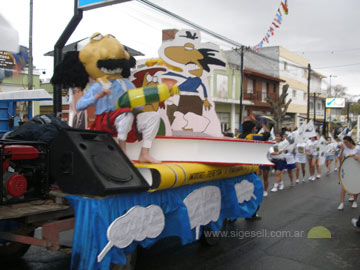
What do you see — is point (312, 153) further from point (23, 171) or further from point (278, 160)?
point (23, 171)

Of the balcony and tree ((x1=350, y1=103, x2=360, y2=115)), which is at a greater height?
tree ((x1=350, y1=103, x2=360, y2=115))

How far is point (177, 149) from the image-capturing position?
5.10 metres

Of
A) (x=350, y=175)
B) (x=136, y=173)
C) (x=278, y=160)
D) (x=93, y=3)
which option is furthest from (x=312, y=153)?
(x=136, y=173)

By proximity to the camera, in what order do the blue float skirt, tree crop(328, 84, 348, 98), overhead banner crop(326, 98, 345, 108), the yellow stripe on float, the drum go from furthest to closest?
tree crop(328, 84, 348, 98), overhead banner crop(326, 98, 345, 108), the drum, the yellow stripe on float, the blue float skirt

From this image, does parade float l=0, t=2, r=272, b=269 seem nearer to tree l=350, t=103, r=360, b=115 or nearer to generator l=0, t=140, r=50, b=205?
generator l=0, t=140, r=50, b=205

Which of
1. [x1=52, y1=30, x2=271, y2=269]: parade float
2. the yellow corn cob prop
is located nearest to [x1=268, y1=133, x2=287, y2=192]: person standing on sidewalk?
[x1=52, y1=30, x2=271, y2=269]: parade float

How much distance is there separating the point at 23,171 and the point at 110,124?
1240mm

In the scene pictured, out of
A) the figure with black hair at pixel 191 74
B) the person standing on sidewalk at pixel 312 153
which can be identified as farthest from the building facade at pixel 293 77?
the figure with black hair at pixel 191 74

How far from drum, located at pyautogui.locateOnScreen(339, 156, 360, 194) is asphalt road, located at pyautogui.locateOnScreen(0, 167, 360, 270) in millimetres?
640

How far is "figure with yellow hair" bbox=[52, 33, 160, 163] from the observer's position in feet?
15.5

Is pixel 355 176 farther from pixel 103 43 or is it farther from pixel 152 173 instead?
pixel 103 43

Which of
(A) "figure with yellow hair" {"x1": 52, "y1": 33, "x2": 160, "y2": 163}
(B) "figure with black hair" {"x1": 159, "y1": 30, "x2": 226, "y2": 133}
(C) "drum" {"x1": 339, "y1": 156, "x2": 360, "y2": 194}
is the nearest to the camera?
(A) "figure with yellow hair" {"x1": 52, "y1": 33, "x2": 160, "y2": 163}

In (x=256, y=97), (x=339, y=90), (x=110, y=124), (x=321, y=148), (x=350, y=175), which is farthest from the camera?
(x=339, y=90)

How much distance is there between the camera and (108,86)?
4.88 metres
